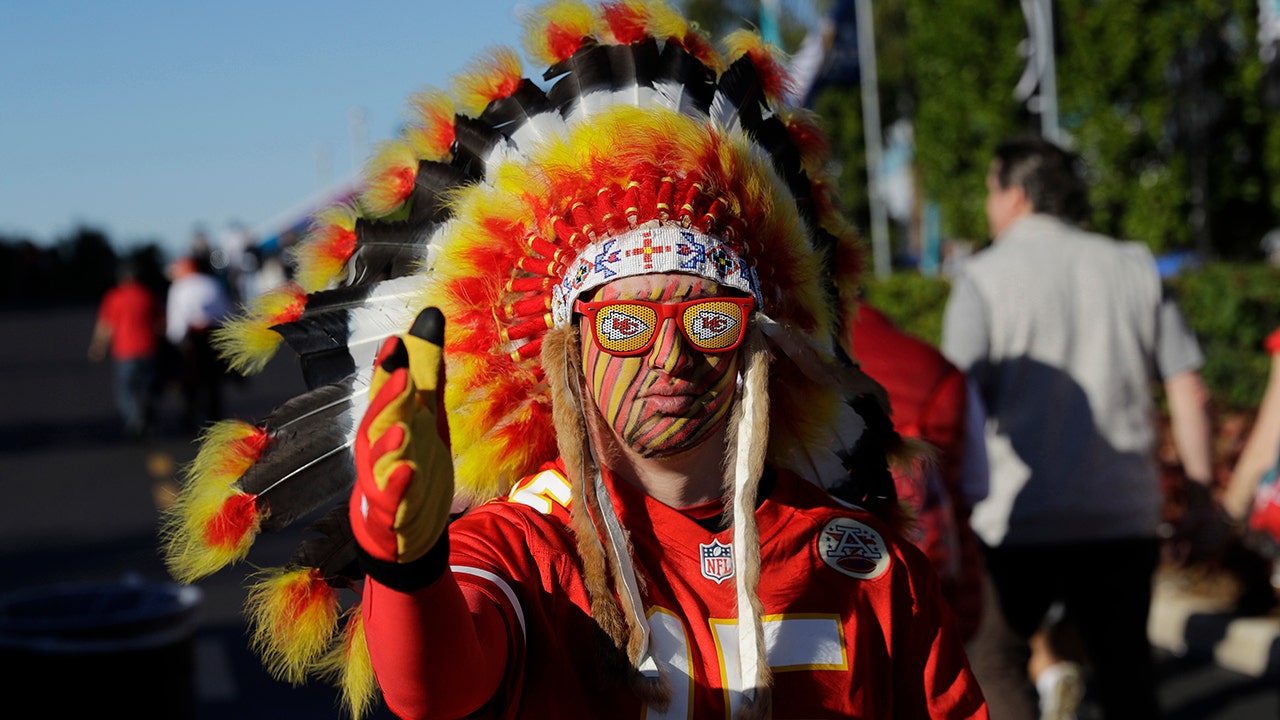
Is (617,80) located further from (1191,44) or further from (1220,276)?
(1191,44)

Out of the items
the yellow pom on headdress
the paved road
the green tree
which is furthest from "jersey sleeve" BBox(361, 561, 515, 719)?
the green tree

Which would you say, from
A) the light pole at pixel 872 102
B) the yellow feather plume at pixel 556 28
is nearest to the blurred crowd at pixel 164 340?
the light pole at pixel 872 102

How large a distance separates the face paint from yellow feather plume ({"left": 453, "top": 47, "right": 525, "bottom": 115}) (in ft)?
1.66

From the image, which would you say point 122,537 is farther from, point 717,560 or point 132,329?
point 717,560

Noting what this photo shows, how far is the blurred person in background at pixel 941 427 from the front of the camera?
3186mm

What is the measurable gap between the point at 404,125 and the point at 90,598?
2.56 metres

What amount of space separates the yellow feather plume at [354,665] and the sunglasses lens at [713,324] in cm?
70

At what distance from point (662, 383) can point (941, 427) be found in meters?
1.50

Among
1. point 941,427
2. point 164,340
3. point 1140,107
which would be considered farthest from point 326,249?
point 1140,107

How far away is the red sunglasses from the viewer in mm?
2004

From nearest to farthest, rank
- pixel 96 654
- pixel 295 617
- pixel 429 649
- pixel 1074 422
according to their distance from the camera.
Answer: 1. pixel 429 649
2. pixel 295 617
3. pixel 1074 422
4. pixel 96 654

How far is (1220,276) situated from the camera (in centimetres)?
983

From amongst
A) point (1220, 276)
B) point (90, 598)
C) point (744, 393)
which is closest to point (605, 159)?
point (744, 393)

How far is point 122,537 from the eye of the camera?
885 centimetres
